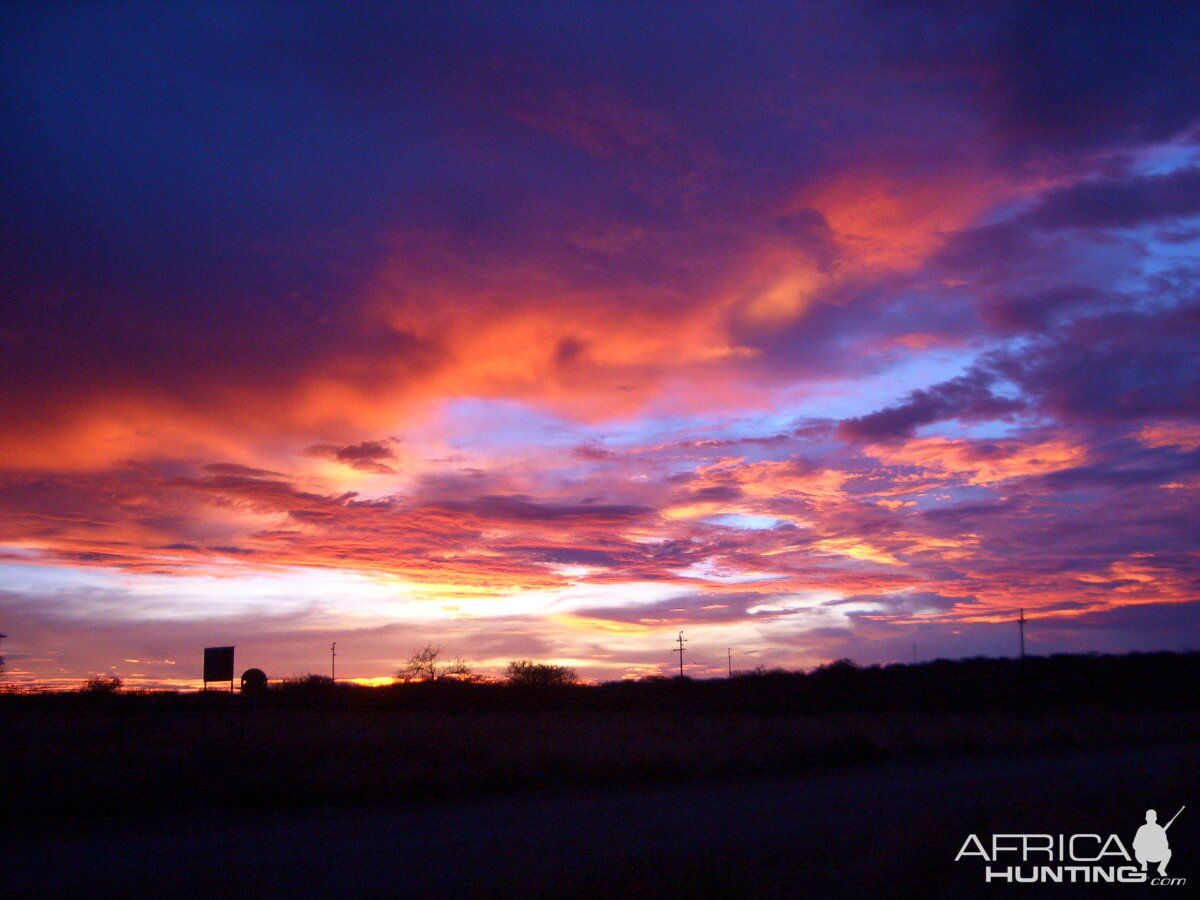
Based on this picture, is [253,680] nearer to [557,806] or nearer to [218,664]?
[218,664]

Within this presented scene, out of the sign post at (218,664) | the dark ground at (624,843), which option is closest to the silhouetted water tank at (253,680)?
the sign post at (218,664)

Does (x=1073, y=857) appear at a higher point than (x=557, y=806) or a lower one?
higher

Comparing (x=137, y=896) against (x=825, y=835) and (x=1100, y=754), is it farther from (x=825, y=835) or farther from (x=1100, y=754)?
(x=1100, y=754)

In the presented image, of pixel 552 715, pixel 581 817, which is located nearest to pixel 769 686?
pixel 552 715

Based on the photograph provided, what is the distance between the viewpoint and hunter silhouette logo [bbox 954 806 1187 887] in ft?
32.8

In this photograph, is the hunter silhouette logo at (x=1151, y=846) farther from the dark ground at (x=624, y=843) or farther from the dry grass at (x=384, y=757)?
the dry grass at (x=384, y=757)

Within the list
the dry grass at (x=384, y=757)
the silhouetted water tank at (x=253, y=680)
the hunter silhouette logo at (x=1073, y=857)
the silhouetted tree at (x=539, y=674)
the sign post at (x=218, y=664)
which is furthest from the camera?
the silhouetted tree at (x=539, y=674)

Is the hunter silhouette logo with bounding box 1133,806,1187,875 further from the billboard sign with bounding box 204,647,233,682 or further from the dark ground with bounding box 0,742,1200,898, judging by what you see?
the billboard sign with bounding box 204,647,233,682

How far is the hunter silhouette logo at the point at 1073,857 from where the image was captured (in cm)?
1000

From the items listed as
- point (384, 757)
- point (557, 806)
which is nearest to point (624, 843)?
point (557, 806)

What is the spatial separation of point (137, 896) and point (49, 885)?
155 cm

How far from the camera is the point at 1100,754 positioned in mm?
25375

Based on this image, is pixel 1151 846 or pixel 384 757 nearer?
pixel 1151 846

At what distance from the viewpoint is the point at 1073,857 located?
10.7 meters
